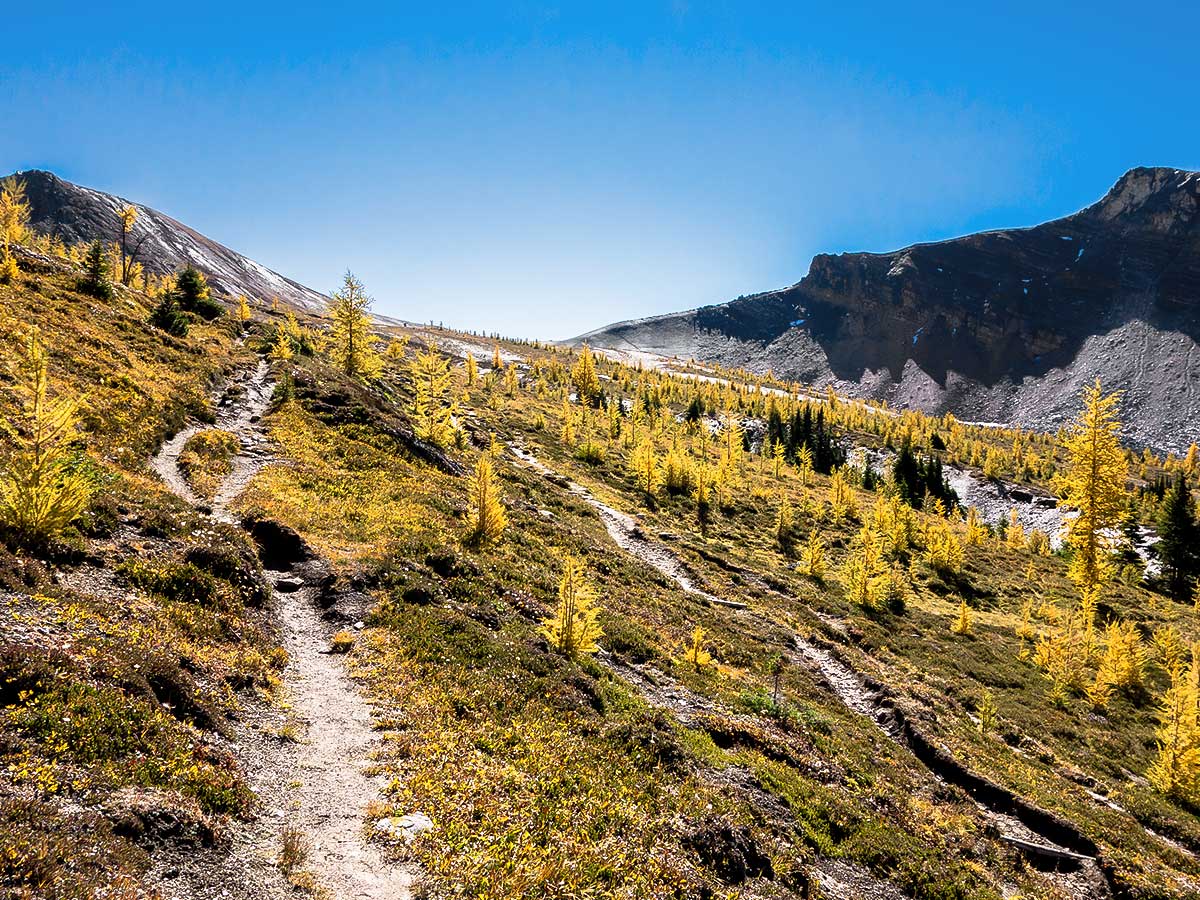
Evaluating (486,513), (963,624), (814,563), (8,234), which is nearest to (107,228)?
(8,234)

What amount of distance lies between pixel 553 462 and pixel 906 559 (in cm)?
4214

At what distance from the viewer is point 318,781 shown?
10562mm

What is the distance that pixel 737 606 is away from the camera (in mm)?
35094

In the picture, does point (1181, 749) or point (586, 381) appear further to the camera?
point (586, 381)

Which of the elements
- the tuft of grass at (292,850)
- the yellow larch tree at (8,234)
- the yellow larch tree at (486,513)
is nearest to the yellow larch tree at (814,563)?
the yellow larch tree at (486,513)

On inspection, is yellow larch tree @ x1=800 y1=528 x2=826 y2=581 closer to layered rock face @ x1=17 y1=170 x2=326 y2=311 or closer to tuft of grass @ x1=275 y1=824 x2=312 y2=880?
tuft of grass @ x1=275 y1=824 x2=312 y2=880

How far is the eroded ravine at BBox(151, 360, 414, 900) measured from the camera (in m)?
8.27

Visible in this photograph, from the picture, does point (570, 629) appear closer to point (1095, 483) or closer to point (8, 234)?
point (1095, 483)

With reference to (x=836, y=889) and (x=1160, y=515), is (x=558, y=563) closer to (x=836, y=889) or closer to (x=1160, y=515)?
(x=836, y=889)

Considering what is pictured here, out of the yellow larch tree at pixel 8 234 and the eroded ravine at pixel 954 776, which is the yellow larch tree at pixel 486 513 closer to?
the eroded ravine at pixel 954 776

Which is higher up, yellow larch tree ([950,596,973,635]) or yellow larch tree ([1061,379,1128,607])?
yellow larch tree ([1061,379,1128,607])

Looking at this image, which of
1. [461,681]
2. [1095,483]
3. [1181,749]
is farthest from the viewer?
[1095,483]

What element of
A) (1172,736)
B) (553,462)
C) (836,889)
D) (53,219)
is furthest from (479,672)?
(53,219)

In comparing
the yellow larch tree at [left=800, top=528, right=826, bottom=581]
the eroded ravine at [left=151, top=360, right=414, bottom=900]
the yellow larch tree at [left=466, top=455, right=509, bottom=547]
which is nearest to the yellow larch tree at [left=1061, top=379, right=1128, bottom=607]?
the yellow larch tree at [left=800, top=528, right=826, bottom=581]
